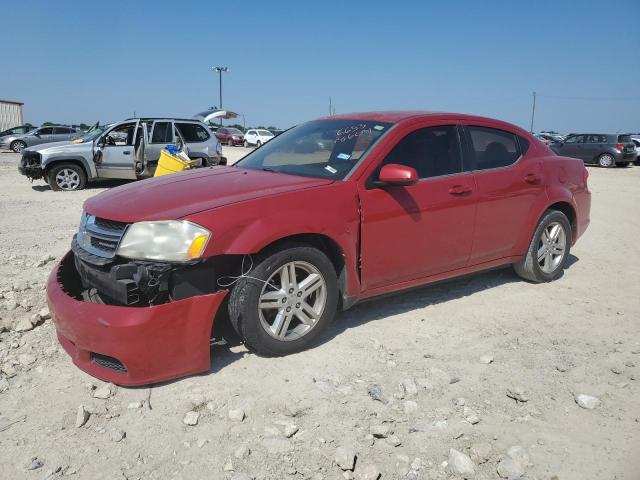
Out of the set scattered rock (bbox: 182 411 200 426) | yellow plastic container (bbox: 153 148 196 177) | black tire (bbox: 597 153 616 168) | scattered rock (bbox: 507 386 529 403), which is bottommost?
black tire (bbox: 597 153 616 168)

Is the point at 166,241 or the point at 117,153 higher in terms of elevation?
the point at 166,241

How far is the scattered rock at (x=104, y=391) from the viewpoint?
2957 mm

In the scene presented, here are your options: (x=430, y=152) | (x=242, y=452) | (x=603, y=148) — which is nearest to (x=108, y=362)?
(x=242, y=452)

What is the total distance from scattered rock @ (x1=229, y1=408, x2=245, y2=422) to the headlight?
88 centimetres

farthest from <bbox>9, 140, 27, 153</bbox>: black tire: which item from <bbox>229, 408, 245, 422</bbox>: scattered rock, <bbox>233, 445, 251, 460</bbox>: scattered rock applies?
<bbox>233, 445, 251, 460</bbox>: scattered rock

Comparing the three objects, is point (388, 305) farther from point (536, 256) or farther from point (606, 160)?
point (606, 160)

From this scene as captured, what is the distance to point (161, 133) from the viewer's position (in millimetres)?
11844

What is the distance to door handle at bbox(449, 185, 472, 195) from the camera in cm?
408

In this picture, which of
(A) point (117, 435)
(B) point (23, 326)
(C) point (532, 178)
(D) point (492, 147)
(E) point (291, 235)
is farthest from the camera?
(C) point (532, 178)

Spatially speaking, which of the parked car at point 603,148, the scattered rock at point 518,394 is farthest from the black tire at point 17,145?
the scattered rock at point 518,394

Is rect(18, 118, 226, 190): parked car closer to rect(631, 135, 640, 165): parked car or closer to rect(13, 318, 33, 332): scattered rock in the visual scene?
rect(13, 318, 33, 332): scattered rock

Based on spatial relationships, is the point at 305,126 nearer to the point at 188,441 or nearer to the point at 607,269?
the point at 188,441

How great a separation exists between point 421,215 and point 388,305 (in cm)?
95

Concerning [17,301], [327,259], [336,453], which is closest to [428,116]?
[327,259]
